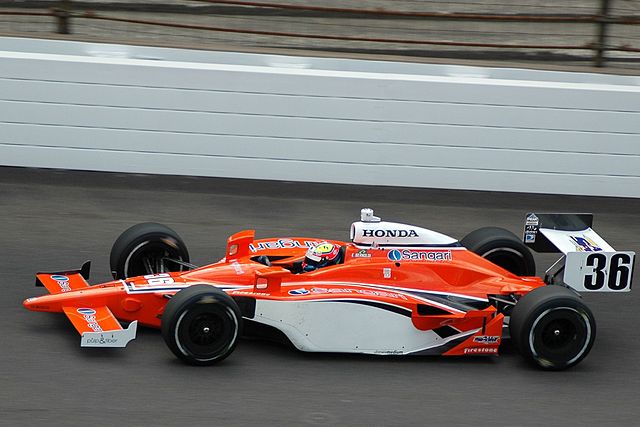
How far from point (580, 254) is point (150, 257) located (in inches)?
113

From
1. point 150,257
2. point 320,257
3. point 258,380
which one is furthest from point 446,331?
point 150,257

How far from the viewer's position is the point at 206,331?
6238 millimetres

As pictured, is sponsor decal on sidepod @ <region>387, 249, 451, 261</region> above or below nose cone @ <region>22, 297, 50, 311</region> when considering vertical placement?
above

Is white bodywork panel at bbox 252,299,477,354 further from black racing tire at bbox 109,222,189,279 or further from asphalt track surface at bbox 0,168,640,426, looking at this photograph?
black racing tire at bbox 109,222,189,279

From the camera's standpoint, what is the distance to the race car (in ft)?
20.6

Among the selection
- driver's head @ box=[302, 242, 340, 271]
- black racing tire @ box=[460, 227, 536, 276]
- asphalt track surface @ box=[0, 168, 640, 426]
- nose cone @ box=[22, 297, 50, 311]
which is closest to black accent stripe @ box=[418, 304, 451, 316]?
asphalt track surface @ box=[0, 168, 640, 426]

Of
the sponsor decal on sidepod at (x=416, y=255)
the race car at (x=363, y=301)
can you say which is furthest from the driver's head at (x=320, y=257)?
the sponsor decal on sidepod at (x=416, y=255)

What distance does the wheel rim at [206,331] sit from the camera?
6.16 metres

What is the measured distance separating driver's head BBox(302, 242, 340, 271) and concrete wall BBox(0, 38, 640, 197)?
3.74 metres

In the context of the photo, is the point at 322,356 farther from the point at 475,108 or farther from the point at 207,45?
the point at 207,45

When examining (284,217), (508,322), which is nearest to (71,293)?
(508,322)

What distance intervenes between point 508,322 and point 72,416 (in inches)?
110

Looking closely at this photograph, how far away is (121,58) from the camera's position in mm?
10750

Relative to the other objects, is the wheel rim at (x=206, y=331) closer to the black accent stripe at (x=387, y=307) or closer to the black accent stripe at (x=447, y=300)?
the black accent stripe at (x=387, y=307)
